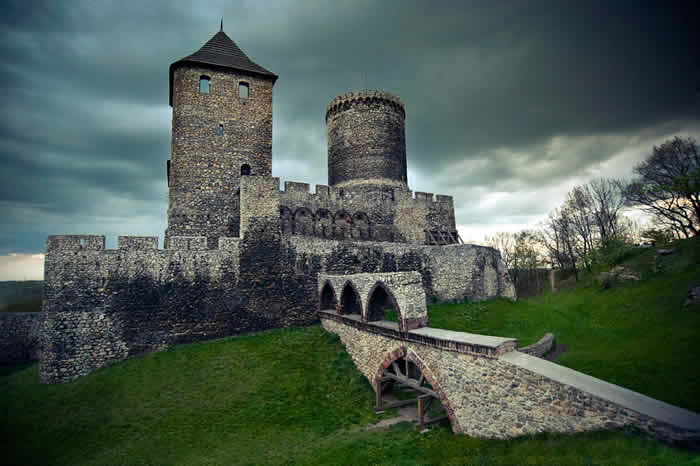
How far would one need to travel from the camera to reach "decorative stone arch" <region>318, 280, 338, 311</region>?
15.7 metres

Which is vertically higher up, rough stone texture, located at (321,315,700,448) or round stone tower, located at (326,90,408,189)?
round stone tower, located at (326,90,408,189)

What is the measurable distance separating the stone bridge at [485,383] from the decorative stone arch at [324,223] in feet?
22.2

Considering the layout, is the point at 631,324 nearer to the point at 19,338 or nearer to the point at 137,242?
the point at 137,242

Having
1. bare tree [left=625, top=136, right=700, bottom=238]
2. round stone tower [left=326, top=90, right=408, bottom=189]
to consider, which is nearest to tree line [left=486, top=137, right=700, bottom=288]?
bare tree [left=625, top=136, right=700, bottom=238]

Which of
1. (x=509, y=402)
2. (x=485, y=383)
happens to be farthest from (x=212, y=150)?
(x=509, y=402)

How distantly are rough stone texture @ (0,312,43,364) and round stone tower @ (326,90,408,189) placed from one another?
18393mm

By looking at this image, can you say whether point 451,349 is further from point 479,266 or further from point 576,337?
point 479,266

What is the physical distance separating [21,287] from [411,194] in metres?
34.2

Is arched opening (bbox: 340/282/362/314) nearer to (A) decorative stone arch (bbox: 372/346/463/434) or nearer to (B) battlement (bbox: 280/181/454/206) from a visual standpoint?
(A) decorative stone arch (bbox: 372/346/463/434)

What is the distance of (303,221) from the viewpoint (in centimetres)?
1941

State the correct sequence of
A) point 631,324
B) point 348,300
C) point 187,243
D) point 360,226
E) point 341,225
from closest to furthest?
point 187,243, point 348,300, point 631,324, point 341,225, point 360,226

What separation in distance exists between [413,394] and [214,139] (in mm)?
14825

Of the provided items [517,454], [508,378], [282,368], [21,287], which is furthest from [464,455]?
[21,287]

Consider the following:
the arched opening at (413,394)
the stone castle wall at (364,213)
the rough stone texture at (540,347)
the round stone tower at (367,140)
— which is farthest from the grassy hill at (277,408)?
the round stone tower at (367,140)
